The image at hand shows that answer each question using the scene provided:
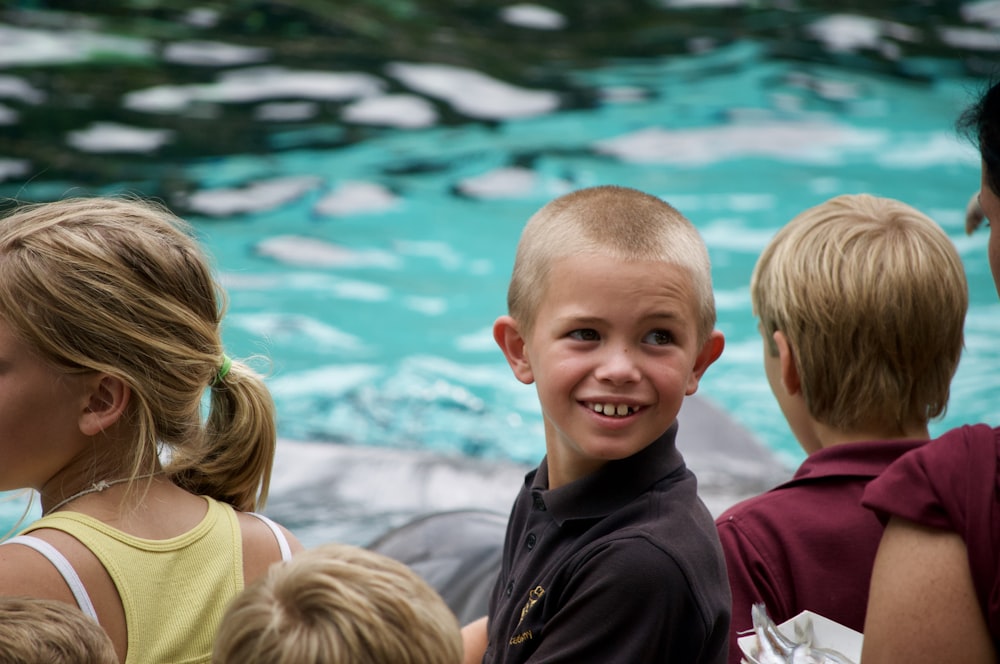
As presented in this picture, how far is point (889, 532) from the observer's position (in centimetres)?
168

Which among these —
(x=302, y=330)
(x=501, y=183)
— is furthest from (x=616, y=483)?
(x=501, y=183)

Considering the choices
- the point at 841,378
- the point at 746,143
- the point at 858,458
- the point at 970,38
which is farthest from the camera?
the point at 970,38

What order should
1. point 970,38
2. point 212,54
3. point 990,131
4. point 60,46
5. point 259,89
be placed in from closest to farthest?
Result: 1. point 990,131
2. point 60,46
3. point 259,89
4. point 212,54
5. point 970,38

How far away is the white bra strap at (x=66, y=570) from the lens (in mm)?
1801

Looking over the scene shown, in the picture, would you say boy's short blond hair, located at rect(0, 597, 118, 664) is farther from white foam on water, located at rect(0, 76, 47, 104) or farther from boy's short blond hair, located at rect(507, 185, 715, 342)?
white foam on water, located at rect(0, 76, 47, 104)

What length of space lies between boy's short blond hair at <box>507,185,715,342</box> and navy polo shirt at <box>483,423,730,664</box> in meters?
0.31

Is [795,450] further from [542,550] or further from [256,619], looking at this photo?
[256,619]

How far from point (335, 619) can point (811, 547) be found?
1.15 metres

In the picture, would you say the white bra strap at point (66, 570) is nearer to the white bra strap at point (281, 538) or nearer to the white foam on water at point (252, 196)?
the white bra strap at point (281, 538)

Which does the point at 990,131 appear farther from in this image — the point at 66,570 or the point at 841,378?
the point at 66,570

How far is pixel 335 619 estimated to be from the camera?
4.68ft

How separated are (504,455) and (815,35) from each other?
6.04 meters

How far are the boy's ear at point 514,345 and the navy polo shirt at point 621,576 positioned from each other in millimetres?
248

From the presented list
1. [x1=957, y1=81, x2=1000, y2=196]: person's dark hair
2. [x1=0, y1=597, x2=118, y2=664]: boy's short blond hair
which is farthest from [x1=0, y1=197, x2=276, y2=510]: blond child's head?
[x1=957, y1=81, x2=1000, y2=196]: person's dark hair
